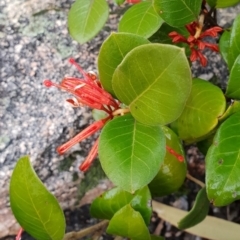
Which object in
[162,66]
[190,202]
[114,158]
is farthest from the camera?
[190,202]

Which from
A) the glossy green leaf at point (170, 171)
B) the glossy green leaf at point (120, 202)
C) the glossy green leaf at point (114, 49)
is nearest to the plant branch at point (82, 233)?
the glossy green leaf at point (120, 202)

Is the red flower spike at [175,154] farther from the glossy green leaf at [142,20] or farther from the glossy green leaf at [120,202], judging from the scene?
the glossy green leaf at [142,20]

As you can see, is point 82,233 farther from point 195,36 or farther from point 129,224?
point 195,36

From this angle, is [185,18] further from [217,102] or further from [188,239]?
[188,239]

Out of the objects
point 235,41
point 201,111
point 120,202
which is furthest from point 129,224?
point 235,41

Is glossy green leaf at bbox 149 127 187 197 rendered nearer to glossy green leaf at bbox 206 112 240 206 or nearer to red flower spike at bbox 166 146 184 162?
red flower spike at bbox 166 146 184 162

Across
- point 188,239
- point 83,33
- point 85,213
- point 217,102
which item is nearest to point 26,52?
point 83,33
